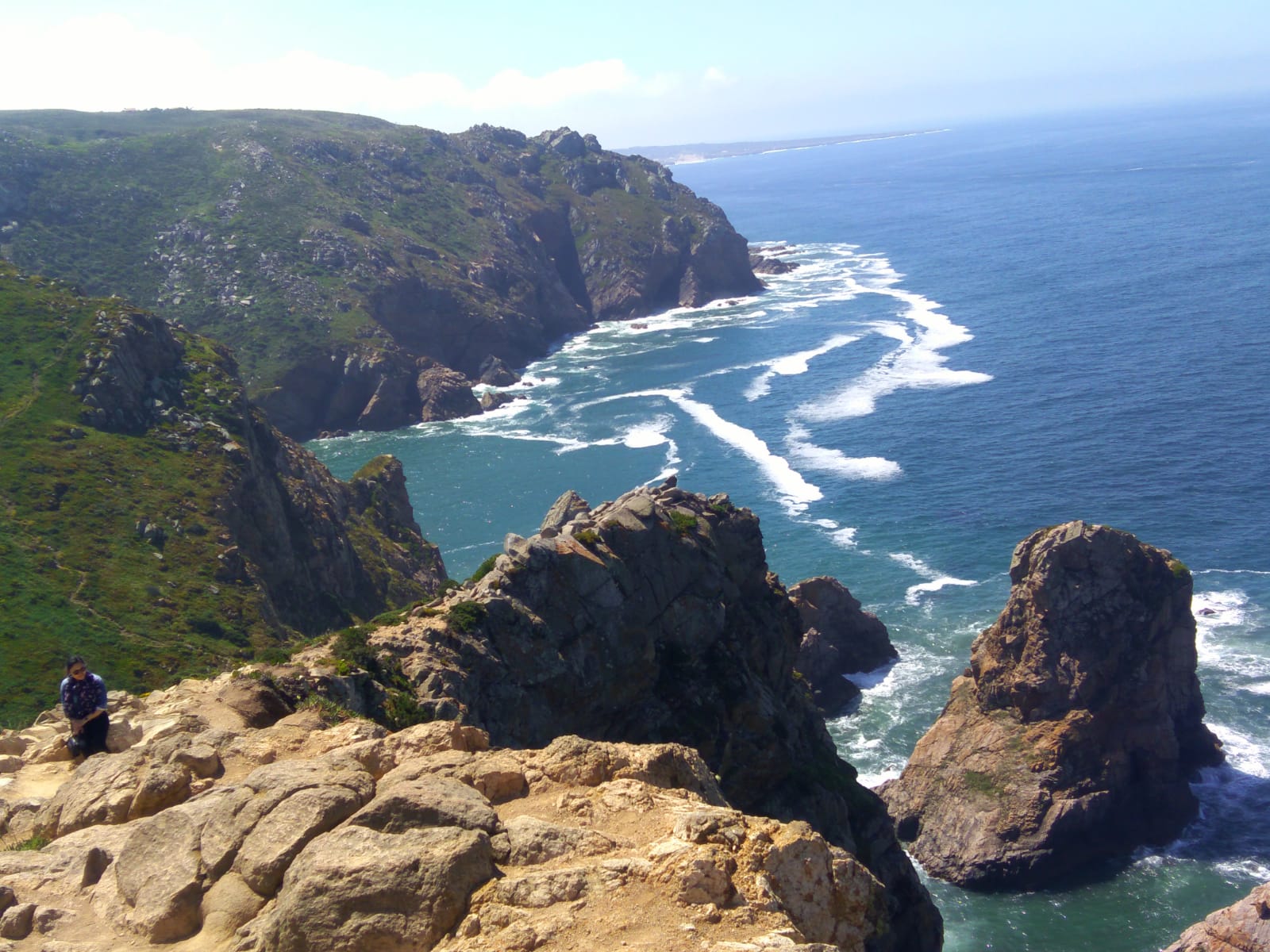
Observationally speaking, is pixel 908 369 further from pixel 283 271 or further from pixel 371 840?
pixel 371 840

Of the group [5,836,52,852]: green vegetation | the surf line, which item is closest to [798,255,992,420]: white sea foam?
the surf line

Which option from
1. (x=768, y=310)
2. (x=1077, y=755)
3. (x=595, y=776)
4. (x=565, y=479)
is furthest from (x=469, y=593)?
(x=768, y=310)

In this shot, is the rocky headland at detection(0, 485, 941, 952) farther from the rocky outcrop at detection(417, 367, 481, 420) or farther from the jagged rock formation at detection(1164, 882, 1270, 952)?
the rocky outcrop at detection(417, 367, 481, 420)

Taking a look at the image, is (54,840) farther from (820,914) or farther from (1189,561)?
(1189,561)

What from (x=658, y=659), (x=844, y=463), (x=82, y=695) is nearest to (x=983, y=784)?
(x=658, y=659)

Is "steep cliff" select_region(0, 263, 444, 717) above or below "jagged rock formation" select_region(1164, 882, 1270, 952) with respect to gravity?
above

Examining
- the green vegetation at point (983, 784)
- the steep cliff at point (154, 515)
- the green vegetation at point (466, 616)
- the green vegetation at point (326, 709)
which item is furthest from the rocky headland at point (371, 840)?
the green vegetation at point (983, 784)
